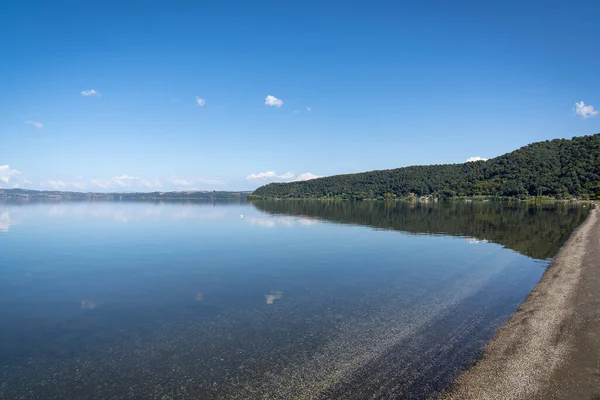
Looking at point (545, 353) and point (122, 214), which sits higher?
point (122, 214)

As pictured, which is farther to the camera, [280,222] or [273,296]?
[280,222]

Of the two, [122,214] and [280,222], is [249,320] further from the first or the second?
[122,214]

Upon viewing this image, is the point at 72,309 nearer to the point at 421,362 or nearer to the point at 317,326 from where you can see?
the point at 317,326

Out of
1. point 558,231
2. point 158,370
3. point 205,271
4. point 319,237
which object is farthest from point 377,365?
point 558,231

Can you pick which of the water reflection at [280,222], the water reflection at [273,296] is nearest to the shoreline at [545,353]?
the water reflection at [273,296]

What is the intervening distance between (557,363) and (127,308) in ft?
63.9

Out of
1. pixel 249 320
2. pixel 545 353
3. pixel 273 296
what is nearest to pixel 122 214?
pixel 273 296

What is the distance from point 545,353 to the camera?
13.7 metres

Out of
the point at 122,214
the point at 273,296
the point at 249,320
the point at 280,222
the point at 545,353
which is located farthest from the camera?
the point at 122,214

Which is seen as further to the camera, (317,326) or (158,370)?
(317,326)

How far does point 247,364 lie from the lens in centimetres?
1355

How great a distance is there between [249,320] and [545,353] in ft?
40.3

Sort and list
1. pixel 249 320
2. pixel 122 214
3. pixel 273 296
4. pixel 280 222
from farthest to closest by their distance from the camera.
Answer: pixel 122 214 → pixel 280 222 → pixel 273 296 → pixel 249 320

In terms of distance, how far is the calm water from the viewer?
12.3 meters
